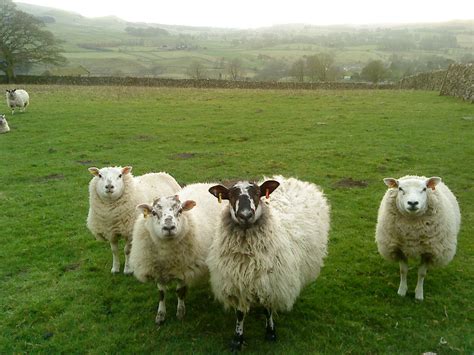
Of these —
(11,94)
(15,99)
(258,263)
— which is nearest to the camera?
(258,263)

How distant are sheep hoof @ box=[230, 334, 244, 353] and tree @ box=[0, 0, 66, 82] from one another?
4737 cm

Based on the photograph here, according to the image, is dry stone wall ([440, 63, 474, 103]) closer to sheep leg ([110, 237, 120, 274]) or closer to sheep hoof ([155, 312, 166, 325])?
sheep leg ([110, 237, 120, 274])

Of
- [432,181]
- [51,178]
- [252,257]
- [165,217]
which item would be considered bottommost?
[51,178]

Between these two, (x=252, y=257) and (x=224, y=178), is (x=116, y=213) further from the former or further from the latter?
(x=224, y=178)

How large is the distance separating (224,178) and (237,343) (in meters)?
7.14

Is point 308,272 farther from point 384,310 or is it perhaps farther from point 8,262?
point 8,262

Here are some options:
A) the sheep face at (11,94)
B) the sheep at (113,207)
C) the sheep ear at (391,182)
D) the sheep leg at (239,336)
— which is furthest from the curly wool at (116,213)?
the sheep face at (11,94)

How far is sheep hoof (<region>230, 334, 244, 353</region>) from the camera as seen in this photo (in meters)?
5.13

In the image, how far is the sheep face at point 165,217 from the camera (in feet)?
17.1

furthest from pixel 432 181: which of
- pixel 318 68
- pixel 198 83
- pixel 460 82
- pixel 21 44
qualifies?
pixel 21 44

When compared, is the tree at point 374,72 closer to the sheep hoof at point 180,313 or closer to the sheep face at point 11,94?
the sheep face at point 11,94

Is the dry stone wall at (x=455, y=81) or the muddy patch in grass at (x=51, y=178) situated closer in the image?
the muddy patch in grass at (x=51, y=178)

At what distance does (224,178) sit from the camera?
1197 centimetres

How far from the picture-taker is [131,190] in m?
7.33
